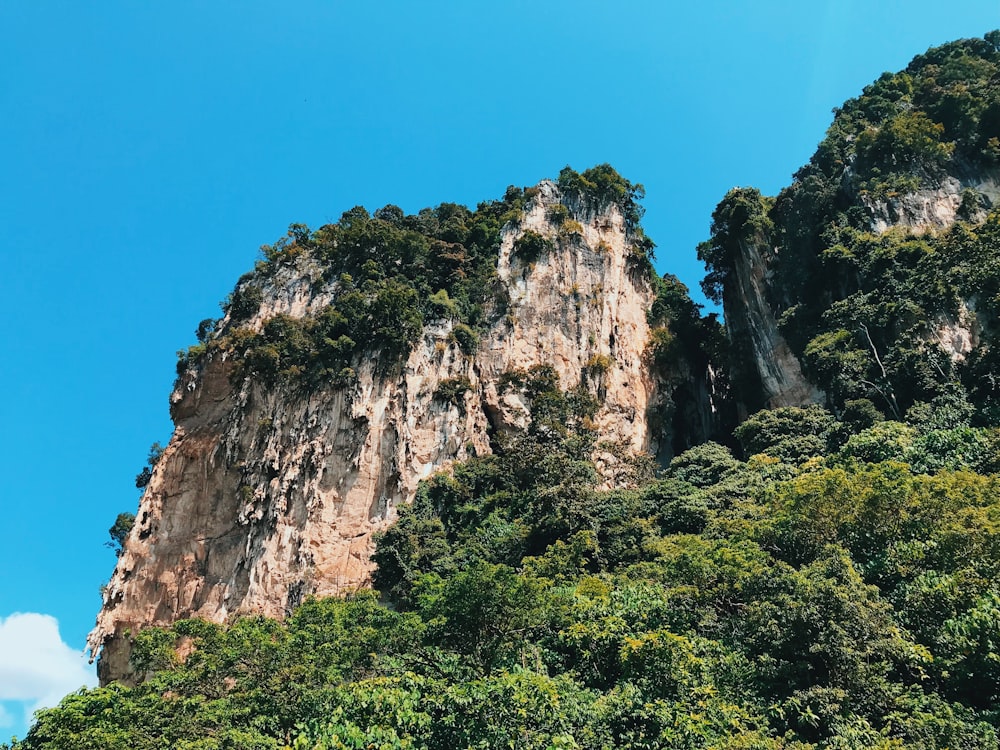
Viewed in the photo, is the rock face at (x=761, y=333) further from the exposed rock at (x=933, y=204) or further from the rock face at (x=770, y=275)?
the exposed rock at (x=933, y=204)

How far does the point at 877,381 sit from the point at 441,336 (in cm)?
1806

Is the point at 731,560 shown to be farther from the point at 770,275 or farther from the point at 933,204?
the point at 933,204

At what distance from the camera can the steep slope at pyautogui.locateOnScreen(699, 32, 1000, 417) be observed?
27.9 meters

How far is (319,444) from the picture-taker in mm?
30906

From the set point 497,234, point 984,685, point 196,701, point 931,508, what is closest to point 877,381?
point 931,508

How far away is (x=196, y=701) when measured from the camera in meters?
16.2

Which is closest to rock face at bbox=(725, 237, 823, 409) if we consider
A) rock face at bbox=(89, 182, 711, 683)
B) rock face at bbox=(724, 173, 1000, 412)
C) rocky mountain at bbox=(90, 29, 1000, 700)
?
rock face at bbox=(724, 173, 1000, 412)

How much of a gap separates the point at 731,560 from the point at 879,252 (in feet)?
65.7

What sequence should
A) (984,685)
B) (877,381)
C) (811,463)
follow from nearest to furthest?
(984,685) → (811,463) → (877,381)

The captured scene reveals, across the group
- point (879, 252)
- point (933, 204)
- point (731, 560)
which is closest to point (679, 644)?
point (731, 560)

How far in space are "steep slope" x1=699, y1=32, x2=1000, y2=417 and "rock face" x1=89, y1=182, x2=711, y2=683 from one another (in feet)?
21.9

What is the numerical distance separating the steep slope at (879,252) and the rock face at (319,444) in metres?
6.67

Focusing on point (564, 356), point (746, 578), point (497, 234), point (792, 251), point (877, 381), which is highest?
point (497, 234)

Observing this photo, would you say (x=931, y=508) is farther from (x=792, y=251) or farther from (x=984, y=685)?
(x=792, y=251)
